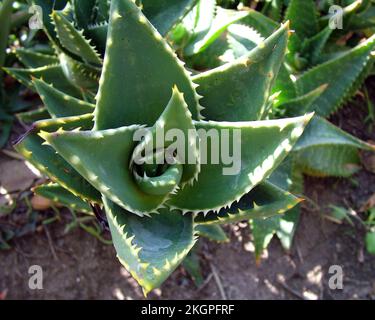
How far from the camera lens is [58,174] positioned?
3.10 ft

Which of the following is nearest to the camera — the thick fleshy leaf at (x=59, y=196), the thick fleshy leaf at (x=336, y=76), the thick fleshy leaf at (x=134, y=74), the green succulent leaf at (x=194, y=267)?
the thick fleshy leaf at (x=134, y=74)

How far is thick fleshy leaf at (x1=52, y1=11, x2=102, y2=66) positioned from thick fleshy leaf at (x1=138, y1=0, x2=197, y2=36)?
0.17 metres

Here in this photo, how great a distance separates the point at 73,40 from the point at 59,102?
17 centimetres

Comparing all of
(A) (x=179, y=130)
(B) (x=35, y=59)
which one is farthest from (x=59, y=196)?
(B) (x=35, y=59)

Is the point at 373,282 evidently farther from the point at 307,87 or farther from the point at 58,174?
the point at 58,174

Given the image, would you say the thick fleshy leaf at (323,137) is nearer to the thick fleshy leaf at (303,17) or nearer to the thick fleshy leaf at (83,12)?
the thick fleshy leaf at (303,17)

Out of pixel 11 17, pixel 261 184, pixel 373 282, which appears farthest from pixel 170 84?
pixel 373 282

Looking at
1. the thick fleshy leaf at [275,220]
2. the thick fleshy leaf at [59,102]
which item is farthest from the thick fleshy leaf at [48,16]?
the thick fleshy leaf at [275,220]

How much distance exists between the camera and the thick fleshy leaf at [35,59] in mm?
1513

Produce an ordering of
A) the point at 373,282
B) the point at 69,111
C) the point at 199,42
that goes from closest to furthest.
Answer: the point at 69,111 → the point at 199,42 → the point at 373,282

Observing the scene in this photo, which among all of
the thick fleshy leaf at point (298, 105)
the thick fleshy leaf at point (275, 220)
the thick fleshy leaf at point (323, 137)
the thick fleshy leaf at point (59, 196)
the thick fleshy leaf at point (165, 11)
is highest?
the thick fleshy leaf at point (165, 11)

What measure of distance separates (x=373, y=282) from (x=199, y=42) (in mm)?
1004

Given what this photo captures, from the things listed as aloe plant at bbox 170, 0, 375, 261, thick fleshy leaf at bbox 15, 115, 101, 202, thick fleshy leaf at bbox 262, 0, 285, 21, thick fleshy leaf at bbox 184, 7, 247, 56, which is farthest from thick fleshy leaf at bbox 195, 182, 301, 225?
thick fleshy leaf at bbox 262, 0, 285, 21

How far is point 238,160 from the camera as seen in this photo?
3.07ft
